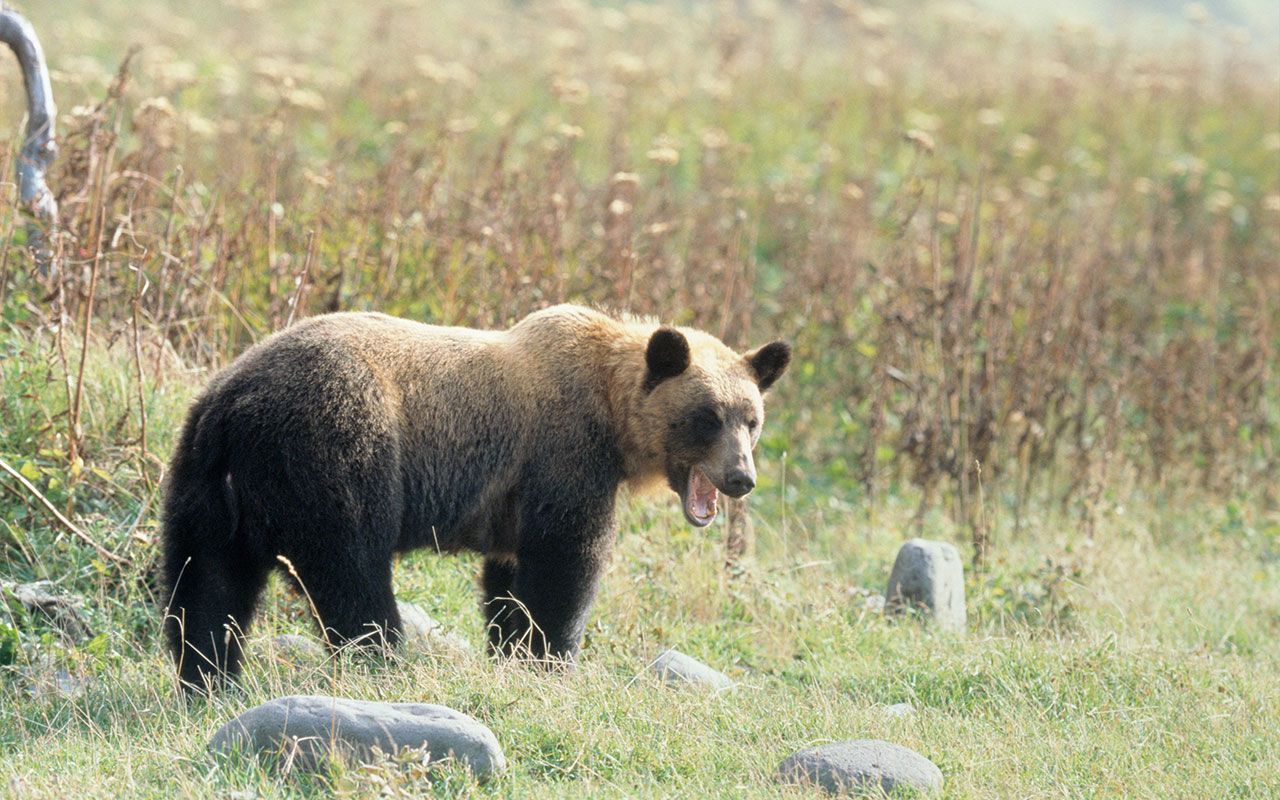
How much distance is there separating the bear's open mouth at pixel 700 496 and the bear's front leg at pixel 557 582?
0.55 m

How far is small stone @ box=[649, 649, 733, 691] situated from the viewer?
6.94 m

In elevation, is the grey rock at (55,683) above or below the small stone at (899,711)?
below

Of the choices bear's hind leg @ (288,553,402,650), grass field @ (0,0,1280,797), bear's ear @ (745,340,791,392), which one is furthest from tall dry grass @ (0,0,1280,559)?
bear's hind leg @ (288,553,402,650)

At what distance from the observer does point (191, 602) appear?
6277 mm

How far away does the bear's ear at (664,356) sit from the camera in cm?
700

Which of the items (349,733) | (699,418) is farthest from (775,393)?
(349,733)

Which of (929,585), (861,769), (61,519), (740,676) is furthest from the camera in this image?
(929,585)

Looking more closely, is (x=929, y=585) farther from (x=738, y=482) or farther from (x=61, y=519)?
(x=61, y=519)

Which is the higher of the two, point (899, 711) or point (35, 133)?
point (35, 133)

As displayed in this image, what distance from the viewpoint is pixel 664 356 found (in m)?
Result: 7.10

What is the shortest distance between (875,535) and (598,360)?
3.79 metres

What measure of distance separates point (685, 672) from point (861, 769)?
5.18ft

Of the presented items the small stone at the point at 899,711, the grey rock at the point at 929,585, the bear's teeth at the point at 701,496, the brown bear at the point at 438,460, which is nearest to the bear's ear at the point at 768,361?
the brown bear at the point at 438,460

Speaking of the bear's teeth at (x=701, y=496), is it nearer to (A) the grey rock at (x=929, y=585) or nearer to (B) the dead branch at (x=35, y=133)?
(A) the grey rock at (x=929, y=585)
